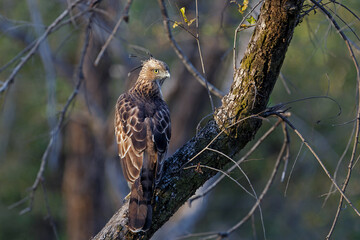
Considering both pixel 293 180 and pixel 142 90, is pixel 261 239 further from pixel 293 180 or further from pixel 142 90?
pixel 142 90

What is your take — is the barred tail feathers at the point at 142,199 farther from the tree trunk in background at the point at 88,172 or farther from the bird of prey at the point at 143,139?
the tree trunk in background at the point at 88,172

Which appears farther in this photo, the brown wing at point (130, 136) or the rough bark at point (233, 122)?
the brown wing at point (130, 136)

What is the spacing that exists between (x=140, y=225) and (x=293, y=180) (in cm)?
1092

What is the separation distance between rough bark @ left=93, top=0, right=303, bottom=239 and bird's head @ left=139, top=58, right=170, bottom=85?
1447 millimetres

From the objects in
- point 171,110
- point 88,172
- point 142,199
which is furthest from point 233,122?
point 88,172

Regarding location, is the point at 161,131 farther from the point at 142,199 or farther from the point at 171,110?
the point at 171,110

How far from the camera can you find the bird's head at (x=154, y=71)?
4.95m

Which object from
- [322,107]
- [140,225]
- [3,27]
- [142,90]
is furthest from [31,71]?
[140,225]

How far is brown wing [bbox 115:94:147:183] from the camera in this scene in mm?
3990

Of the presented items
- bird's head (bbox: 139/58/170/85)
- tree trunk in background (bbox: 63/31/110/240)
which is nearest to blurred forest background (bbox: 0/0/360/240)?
tree trunk in background (bbox: 63/31/110/240)

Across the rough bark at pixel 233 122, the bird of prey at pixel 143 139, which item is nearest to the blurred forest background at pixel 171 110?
the bird of prey at pixel 143 139

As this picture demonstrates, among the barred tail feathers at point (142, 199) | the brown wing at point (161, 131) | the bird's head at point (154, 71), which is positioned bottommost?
the barred tail feathers at point (142, 199)

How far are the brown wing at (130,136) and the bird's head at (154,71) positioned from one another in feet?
1.61

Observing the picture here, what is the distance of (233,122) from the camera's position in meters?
Answer: 3.49
